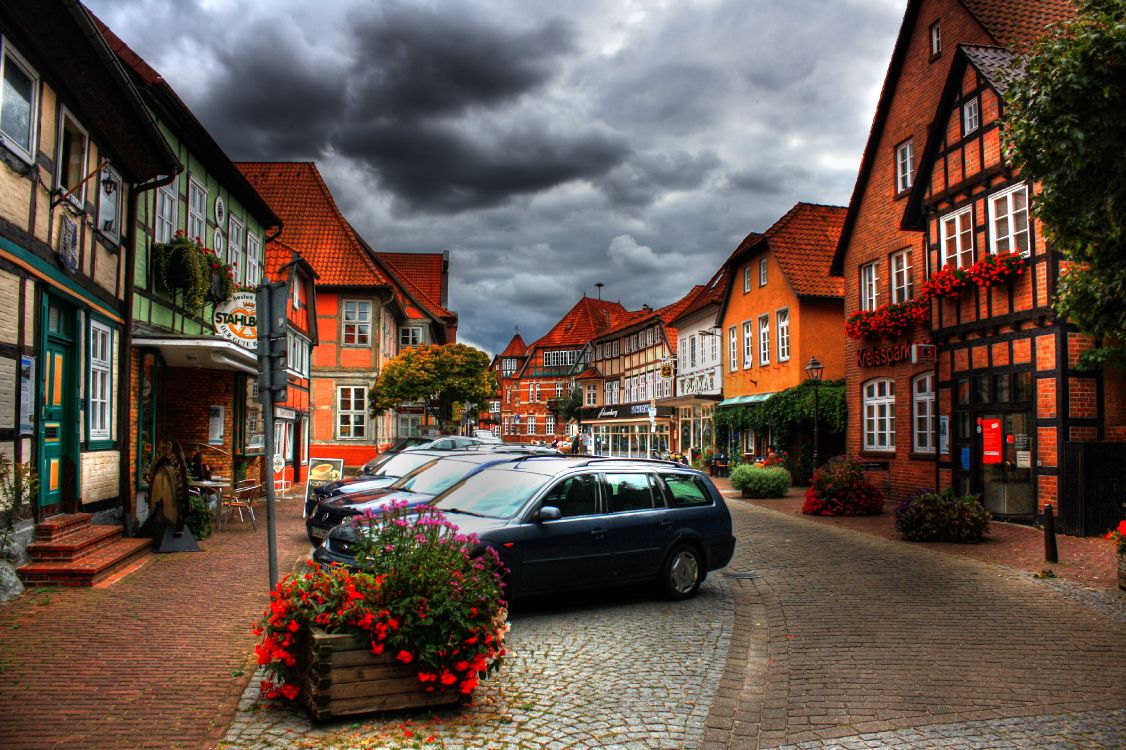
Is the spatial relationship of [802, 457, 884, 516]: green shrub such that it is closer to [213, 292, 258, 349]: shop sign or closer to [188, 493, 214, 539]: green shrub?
[213, 292, 258, 349]: shop sign

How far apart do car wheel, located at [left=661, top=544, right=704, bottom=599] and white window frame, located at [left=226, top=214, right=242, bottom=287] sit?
44.2 feet

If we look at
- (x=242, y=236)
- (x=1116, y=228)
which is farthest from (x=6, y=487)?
(x=242, y=236)

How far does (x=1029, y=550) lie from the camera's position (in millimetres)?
13266

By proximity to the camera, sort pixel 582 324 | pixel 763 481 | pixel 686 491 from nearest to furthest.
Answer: pixel 686 491 → pixel 763 481 → pixel 582 324

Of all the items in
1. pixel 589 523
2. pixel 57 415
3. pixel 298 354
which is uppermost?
pixel 298 354

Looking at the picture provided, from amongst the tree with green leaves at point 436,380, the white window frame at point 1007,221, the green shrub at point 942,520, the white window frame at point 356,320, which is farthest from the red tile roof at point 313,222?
the green shrub at point 942,520

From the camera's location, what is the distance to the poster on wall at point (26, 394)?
9.59 m

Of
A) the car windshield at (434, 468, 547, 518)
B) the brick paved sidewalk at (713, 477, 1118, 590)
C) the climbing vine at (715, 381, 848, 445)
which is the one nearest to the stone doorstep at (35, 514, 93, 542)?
the car windshield at (434, 468, 547, 518)

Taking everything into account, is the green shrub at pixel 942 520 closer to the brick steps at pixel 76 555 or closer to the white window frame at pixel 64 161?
the brick steps at pixel 76 555

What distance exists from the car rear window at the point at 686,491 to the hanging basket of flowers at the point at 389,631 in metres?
4.63

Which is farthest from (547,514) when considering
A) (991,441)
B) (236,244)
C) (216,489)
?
(236,244)

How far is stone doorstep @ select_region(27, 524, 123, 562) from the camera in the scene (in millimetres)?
9422

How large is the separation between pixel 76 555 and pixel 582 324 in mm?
86560

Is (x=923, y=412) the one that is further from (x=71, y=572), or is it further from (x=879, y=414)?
(x=71, y=572)
